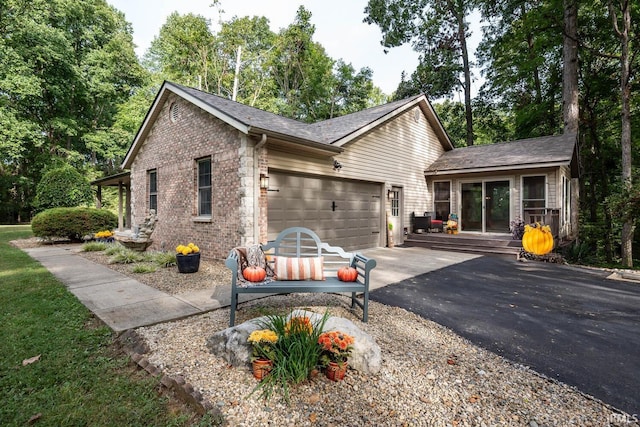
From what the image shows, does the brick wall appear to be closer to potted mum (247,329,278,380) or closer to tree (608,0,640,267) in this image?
potted mum (247,329,278,380)

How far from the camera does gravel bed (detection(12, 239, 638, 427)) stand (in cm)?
201

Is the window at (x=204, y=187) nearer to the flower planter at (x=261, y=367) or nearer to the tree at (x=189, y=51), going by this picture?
the flower planter at (x=261, y=367)

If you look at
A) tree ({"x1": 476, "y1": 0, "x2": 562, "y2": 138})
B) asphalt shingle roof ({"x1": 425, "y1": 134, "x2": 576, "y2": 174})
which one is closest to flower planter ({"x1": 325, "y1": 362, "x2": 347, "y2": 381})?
asphalt shingle roof ({"x1": 425, "y1": 134, "x2": 576, "y2": 174})

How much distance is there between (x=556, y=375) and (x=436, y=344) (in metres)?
1.00

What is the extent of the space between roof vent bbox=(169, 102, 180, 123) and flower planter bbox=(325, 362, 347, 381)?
8834 mm

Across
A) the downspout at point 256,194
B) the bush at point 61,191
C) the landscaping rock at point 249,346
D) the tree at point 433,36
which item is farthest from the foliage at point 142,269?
the tree at point 433,36

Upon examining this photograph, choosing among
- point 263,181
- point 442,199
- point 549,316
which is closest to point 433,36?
point 442,199

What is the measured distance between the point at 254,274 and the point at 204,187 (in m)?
5.22

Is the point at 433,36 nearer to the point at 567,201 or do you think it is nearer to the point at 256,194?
the point at 567,201

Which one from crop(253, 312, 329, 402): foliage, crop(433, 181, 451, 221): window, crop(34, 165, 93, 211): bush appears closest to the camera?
crop(253, 312, 329, 402): foliage

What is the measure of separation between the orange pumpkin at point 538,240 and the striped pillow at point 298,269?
24.0 feet

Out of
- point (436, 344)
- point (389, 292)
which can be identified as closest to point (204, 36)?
point (389, 292)

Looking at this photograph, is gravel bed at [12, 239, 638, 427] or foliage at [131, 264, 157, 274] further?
foliage at [131, 264, 157, 274]

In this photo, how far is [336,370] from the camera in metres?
2.36
